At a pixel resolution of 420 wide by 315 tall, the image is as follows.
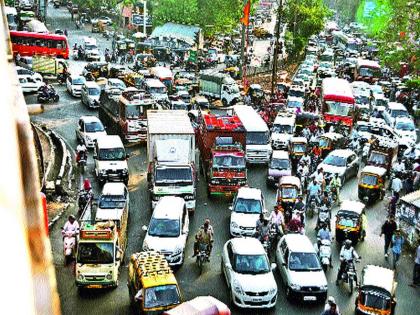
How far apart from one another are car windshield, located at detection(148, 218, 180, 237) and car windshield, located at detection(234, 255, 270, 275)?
2.54 meters

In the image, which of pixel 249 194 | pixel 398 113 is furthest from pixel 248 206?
pixel 398 113

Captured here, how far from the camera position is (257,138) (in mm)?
27719

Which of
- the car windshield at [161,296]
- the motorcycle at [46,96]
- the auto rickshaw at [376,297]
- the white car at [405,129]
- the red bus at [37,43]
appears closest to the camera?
the car windshield at [161,296]

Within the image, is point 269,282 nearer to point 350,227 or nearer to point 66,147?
point 350,227

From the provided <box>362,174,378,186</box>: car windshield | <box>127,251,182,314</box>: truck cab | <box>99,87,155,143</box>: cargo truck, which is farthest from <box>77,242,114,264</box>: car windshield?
<box>99,87,155,143</box>: cargo truck

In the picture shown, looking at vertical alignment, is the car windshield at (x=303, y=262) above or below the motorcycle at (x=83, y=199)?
above

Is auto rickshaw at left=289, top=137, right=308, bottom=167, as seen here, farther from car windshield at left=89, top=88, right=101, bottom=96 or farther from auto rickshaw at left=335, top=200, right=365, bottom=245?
car windshield at left=89, top=88, right=101, bottom=96

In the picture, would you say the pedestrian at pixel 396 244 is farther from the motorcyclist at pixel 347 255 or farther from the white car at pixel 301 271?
the white car at pixel 301 271

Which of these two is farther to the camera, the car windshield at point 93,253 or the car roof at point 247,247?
the car roof at point 247,247

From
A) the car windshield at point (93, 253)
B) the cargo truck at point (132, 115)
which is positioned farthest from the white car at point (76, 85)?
the car windshield at point (93, 253)

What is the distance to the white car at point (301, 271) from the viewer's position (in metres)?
15.4

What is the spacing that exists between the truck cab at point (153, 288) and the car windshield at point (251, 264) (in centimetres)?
198

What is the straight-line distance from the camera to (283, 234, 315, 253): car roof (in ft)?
53.1

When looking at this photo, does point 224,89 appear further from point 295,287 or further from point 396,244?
point 295,287
